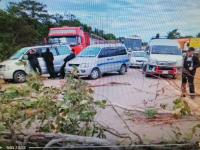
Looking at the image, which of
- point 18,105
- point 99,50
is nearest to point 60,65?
point 99,50

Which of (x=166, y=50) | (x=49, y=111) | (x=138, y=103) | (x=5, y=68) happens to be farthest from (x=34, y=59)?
(x=166, y=50)

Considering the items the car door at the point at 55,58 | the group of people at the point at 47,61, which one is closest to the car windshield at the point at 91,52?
the group of people at the point at 47,61

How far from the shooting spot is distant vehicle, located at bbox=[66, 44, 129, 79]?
10.7 meters

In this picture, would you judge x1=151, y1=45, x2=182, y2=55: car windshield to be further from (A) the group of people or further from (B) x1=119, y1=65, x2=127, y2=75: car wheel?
(A) the group of people

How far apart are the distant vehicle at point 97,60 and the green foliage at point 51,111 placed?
113 inches

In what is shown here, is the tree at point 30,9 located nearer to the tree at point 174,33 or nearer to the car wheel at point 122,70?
the tree at point 174,33

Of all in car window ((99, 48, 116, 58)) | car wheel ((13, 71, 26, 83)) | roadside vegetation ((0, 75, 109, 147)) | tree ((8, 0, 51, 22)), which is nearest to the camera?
roadside vegetation ((0, 75, 109, 147))

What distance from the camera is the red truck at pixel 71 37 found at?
1143cm

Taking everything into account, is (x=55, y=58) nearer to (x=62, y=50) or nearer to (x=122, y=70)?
(x=62, y=50)

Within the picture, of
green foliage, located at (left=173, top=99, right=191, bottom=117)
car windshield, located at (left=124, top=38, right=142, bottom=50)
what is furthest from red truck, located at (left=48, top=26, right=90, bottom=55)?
green foliage, located at (left=173, top=99, right=191, bottom=117)

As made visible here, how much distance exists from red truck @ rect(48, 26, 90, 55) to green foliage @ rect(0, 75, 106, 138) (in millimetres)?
4131

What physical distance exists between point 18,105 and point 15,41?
5751 mm

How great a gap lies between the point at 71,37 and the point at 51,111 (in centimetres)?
922

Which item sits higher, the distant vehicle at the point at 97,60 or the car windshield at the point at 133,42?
the car windshield at the point at 133,42
